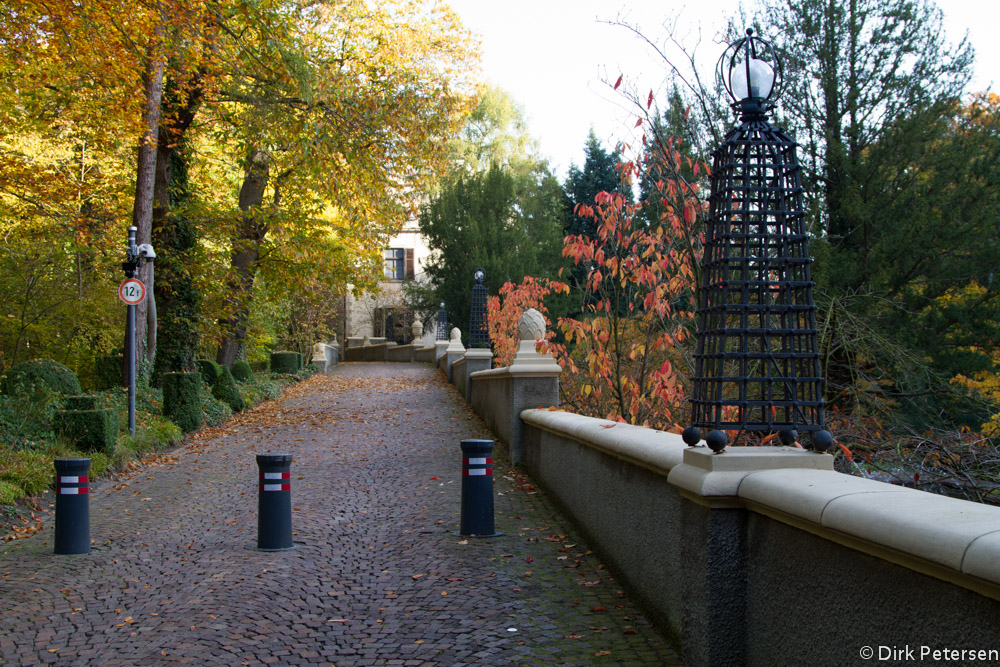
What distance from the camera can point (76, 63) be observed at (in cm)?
1365

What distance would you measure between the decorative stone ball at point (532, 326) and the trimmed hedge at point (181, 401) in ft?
23.3

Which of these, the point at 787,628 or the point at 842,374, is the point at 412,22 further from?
the point at 787,628

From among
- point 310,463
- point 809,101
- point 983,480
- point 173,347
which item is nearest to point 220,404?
point 173,347

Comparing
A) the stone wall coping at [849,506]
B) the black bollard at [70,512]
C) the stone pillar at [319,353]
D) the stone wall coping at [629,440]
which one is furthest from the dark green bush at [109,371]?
the stone wall coping at [849,506]

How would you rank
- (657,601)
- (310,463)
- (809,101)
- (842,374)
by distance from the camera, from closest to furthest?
1. (657,601)
2. (310,463)
3. (842,374)
4. (809,101)

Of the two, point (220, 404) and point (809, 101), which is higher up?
point (809, 101)

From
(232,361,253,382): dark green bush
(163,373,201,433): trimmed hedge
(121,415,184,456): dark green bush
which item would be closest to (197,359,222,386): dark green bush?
(163,373,201,433): trimmed hedge

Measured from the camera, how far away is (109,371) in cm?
1880

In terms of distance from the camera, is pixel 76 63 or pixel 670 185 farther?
pixel 76 63

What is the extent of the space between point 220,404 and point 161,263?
3950 millimetres

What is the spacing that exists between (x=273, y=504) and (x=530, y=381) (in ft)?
14.4

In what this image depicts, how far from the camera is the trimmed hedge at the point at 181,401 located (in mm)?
14523

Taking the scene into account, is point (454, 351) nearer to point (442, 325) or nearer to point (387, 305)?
point (442, 325)

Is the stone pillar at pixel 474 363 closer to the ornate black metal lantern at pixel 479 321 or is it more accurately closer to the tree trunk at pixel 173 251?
the ornate black metal lantern at pixel 479 321
